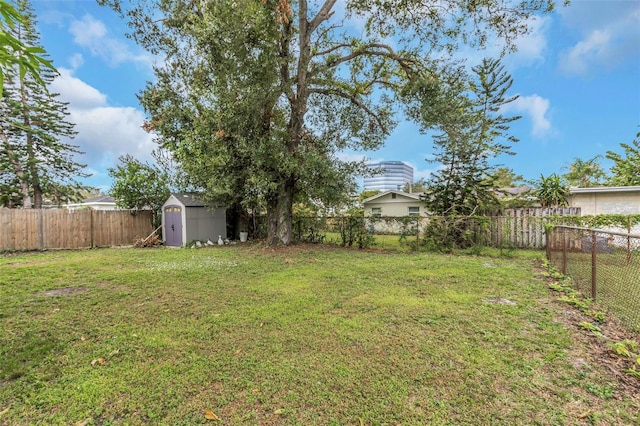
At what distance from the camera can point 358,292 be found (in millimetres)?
5141

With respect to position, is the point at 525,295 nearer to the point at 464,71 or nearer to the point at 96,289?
the point at 96,289

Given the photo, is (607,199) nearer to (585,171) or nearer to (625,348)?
(625,348)

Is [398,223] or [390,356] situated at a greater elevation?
[398,223]

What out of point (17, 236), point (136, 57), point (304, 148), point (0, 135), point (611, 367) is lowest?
point (611, 367)

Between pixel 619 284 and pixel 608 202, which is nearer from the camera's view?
pixel 619 284

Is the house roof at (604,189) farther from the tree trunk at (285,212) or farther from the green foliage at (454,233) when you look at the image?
the tree trunk at (285,212)

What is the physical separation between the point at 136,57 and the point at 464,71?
1163 centimetres

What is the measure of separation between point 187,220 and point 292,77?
701 centimetres

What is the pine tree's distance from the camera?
1572 centimetres

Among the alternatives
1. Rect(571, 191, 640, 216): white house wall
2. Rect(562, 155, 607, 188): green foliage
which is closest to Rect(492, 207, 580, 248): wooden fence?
Rect(571, 191, 640, 216): white house wall

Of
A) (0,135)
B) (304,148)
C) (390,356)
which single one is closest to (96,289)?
(390,356)

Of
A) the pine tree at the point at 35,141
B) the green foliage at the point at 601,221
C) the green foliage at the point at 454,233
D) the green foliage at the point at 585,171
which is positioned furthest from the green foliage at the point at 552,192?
the pine tree at the point at 35,141

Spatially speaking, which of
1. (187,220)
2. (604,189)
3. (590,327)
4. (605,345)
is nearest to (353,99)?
(187,220)

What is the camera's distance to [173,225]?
12.4m
